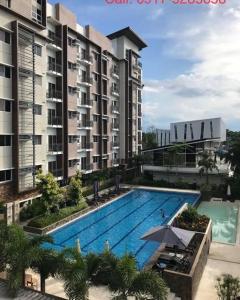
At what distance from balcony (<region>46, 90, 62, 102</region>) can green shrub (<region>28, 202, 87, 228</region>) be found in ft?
34.6

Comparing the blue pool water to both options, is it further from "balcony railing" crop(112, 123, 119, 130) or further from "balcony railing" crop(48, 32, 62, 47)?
"balcony railing" crop(48, 32, 62, 47)

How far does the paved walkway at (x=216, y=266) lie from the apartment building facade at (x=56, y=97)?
49.3 ft

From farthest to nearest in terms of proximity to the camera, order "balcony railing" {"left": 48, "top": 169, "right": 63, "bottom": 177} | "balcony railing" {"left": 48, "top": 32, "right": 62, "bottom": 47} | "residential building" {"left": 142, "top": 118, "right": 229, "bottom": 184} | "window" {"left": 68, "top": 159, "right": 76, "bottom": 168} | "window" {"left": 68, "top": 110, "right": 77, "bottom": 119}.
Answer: "residential building" {"left": 142, "top": 118, "right": 229, "bottom": 184}, "window" {"left": 68, "top": 159, "right": 76, "bottom": 168}, "window" {"left": 68, "top": 110, "right": 77, "bottom": 119}, "balcony railing" {"left": 48, "top": 169, "right": 63, "bottom": 177}, "balcony railing" {"left": 48, "top": 32, "right": 62, "bottom": 47}

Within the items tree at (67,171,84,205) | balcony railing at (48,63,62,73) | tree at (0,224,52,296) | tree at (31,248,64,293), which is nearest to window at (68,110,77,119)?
balcony railing at (48,63,62,73)

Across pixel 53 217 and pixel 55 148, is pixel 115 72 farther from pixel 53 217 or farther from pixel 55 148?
pixel 53 217

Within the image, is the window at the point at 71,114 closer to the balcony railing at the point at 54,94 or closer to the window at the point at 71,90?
the window at the point at 71,90

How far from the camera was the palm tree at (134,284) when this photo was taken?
391 inches

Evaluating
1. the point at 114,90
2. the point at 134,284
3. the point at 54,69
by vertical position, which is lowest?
the point at 134,284

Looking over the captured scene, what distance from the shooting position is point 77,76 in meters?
34.5

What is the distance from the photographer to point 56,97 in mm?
30797

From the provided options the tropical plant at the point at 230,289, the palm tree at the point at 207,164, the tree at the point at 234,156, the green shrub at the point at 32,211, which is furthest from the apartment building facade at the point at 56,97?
the tropical plant at the point at 230,289

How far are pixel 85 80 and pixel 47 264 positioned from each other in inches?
1099

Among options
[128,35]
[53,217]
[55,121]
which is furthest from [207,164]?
[128,35]

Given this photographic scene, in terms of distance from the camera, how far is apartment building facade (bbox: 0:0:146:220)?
24.1 meters
